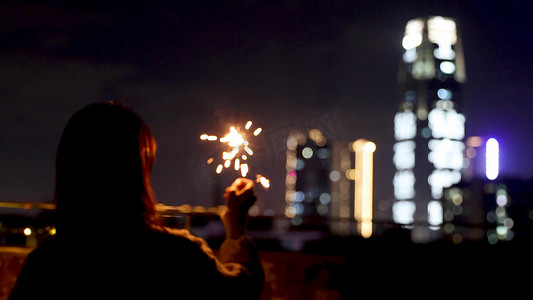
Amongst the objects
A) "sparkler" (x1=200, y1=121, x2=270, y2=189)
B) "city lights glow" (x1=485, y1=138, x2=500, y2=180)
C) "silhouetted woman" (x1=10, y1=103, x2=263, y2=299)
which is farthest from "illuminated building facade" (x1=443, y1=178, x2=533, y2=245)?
"silhouetted woman" (x1=10, y1=103, x2=263, y2=299)

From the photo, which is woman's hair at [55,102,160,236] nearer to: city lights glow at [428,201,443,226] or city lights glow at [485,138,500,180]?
city lights glow at [485,138,500,180]

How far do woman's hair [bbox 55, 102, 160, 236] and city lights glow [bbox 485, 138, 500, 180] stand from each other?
140845 mm

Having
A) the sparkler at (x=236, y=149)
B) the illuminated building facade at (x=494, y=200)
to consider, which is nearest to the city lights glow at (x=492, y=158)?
the illuminated building facade at (x=494, y=200)

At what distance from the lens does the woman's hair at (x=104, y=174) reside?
1.81 metres

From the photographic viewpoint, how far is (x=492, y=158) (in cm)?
14750

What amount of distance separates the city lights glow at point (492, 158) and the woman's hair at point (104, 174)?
462ft

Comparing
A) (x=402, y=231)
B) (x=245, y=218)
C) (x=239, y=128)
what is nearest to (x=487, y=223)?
(x=402, y=231)

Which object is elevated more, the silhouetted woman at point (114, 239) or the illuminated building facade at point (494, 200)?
the illuminated building facade at point (494, 200)

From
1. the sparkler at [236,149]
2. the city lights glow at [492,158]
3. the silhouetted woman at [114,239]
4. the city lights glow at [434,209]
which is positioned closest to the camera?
the silhouetted woman at [114,239]

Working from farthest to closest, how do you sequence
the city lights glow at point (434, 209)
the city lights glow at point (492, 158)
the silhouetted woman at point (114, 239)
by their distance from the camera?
the city lights glow at point (434, 209) → the city lights glow at point (492, 158) → the silhouetted woman at point (114, 239)

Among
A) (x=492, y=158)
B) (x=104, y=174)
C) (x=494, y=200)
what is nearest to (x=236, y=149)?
(x=104, y=174)

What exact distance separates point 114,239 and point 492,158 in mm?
153902

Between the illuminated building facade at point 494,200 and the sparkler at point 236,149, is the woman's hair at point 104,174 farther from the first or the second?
the illuminated building facade at point 494,200

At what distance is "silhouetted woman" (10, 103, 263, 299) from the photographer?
1.76 m
